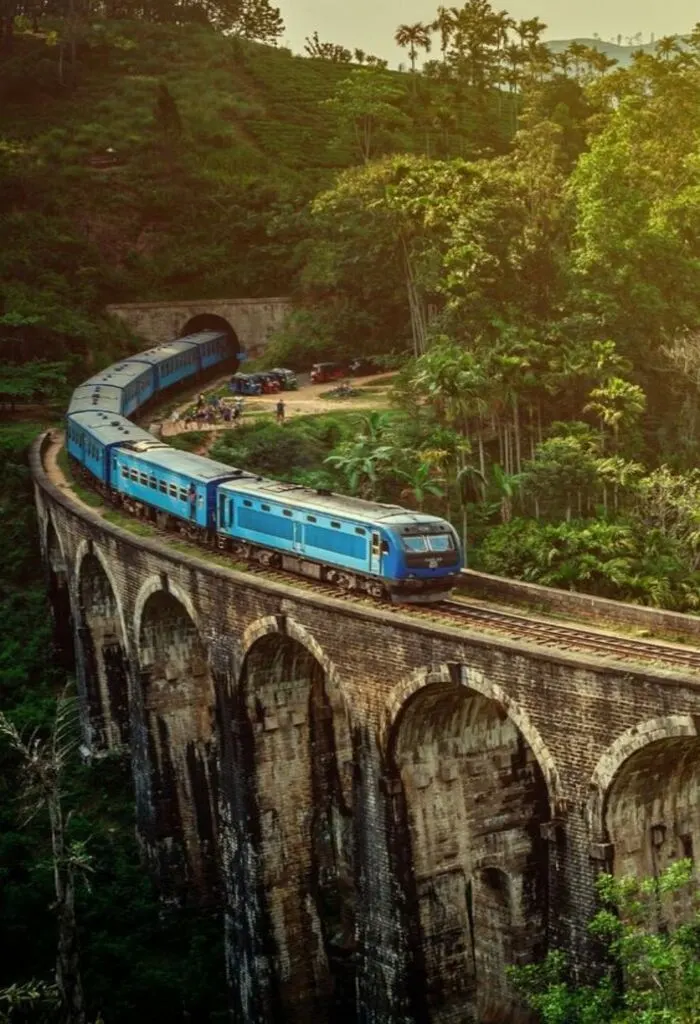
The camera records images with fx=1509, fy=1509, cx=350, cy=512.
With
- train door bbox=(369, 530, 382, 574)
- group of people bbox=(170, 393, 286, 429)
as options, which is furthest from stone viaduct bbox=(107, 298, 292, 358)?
train door bbox=(369, 530, 382, 574)

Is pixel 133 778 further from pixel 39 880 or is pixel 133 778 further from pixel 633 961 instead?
pixel 633 961

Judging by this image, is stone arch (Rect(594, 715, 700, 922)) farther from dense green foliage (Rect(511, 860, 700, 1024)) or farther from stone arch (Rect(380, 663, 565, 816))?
stone arch (Rect(380, 663, 565, 816))

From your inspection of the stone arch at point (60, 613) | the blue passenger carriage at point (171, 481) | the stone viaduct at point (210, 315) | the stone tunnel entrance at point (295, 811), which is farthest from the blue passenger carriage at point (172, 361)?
the stone tunnel entrance at point (295, 811)

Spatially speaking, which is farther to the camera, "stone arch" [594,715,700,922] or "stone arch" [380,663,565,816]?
"stone arch" [380,663,565,816]

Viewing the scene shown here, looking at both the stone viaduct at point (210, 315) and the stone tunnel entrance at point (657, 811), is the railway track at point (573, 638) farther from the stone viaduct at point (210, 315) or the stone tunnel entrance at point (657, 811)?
the stone viaduct at point (210, 315)

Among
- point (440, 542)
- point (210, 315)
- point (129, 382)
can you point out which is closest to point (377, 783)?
point (440, 542)

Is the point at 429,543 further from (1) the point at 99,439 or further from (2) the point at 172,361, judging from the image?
(2) the point at 172,361
